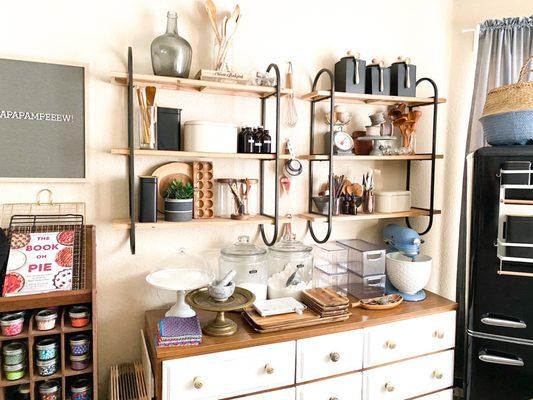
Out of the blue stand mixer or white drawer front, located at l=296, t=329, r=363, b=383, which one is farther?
the blue stand mixer

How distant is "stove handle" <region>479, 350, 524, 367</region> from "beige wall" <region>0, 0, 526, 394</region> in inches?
24.2

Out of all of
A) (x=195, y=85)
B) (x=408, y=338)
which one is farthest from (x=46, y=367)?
(x=408, y=338)

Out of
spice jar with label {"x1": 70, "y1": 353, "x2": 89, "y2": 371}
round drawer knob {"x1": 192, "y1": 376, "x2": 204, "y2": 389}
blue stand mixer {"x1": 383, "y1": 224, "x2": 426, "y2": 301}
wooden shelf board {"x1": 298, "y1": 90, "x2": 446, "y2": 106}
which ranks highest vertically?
wooden shelf board {"x1": 298, "y1": 90, "x2": 446, "y2": 106}

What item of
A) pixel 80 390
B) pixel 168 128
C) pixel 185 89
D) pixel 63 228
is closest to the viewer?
pixel 80 390

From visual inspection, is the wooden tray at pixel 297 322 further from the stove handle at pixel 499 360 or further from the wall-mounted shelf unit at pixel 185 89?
the stove handle at pixel 499 360

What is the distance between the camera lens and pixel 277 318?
67.4 inches

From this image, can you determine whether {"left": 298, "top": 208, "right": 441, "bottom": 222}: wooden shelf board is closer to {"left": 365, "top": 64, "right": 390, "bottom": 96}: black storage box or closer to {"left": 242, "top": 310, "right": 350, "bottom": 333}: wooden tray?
{"left": 242, "top": 310, "right": 350, "bottom": 333}: wooden tray

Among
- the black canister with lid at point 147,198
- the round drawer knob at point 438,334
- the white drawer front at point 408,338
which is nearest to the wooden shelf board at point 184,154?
the black canister with lid at point 147,198

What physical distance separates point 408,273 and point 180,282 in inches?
44.1

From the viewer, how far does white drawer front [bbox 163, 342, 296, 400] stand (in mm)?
1502

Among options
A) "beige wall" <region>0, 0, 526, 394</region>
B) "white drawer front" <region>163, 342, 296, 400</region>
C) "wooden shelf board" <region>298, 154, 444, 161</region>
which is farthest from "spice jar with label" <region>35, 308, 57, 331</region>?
"wooden shelf board" <region>298, 154, 444, 161</region>

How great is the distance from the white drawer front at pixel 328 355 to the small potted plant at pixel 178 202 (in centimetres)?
73

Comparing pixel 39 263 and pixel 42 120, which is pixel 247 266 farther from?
pixel 42 120

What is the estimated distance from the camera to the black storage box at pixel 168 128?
178 centimetres
